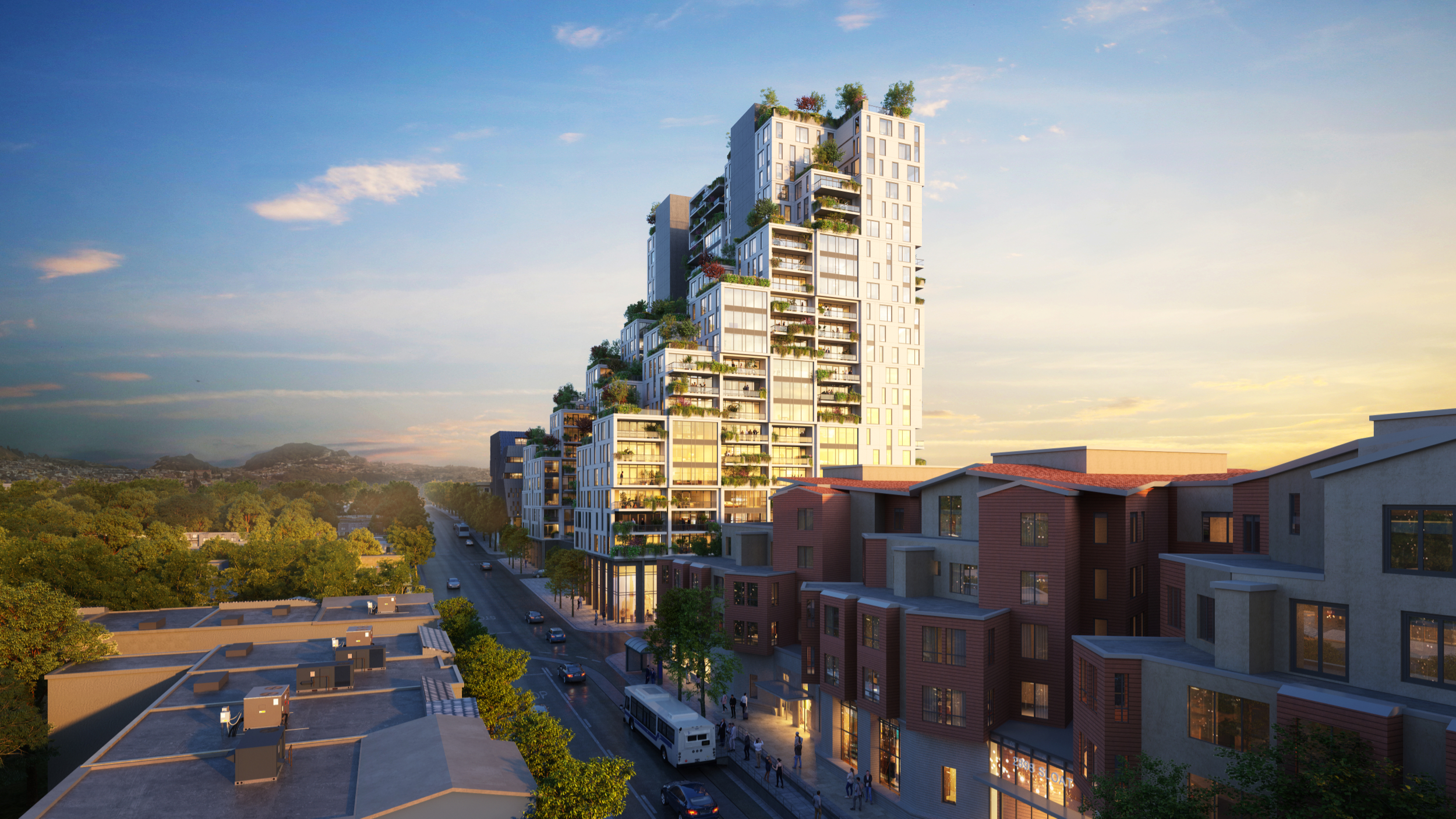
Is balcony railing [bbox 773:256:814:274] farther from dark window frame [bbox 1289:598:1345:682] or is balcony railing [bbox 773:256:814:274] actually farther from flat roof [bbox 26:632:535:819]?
dark window frame [bbox 1289:598:1345:682]

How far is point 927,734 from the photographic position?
38406mm

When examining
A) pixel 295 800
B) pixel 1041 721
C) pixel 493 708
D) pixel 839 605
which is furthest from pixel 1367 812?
pixel 493 708

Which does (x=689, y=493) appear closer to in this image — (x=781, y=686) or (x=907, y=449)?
(x=907, y=449)

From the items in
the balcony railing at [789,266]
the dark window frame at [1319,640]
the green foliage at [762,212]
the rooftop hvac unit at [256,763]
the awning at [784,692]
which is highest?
the green foliage at [762,212]

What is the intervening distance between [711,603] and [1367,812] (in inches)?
1693

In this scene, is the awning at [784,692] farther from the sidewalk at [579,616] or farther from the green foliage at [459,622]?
the sidewalk at [579,616]

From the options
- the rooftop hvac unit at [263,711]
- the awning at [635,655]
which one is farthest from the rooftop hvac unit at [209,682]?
the awning at [635,655]

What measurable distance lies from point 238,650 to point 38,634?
945 centimetres

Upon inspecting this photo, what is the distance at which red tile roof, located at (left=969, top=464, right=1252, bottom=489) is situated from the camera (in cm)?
4045

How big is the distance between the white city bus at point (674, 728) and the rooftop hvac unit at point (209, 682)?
2332 centimetres

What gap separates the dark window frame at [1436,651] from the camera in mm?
21906

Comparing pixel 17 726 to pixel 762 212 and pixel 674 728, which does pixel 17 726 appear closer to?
pixel 674 728

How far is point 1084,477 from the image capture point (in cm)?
4316

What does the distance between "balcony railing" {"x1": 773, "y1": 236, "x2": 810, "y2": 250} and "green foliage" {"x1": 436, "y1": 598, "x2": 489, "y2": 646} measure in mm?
65210
